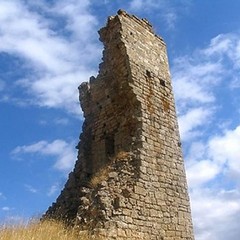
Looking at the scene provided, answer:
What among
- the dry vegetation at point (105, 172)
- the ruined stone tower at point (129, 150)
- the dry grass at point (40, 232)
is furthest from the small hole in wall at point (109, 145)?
the dry grass at point (40, 232)

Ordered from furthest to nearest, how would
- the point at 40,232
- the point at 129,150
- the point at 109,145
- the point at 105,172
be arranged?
1. the point at 109,145
2. the point at 129,150
3. the point at 105,172
4. the point at 40,232

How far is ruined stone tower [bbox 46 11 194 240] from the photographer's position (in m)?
8.46

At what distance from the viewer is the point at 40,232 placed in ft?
23.5

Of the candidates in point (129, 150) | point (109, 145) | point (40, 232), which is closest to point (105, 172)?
point (129, 150)

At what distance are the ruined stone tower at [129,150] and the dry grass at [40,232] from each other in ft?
1.15

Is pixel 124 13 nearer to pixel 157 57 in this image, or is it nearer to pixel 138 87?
pixel 157 57

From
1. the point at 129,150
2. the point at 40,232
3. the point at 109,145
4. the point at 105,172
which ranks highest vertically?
the point at 109,145

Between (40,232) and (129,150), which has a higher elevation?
(129,150)

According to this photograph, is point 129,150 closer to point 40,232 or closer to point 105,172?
point 105,172

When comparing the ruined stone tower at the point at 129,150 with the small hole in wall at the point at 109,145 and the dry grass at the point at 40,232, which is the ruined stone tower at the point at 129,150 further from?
the dry grass at the point at 40,232

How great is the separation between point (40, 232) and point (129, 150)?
10.1ft

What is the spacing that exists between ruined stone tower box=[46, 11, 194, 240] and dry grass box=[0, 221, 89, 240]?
1.15ft

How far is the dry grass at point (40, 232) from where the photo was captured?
669 centimetres

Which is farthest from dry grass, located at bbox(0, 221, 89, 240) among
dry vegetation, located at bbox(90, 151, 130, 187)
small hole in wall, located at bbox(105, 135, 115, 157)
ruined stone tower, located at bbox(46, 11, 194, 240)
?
small hole in wall, located at bbox(105, 135, 115, 157)
